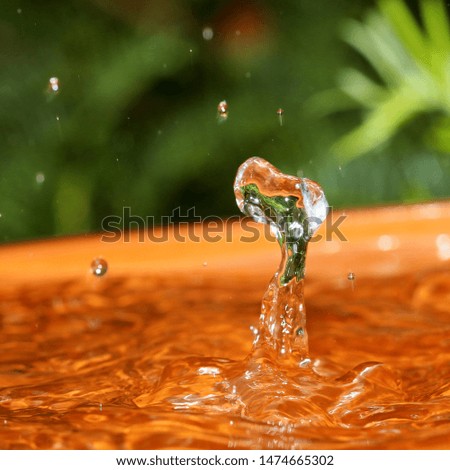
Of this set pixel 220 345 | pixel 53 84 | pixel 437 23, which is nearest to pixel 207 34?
pixel 53 84

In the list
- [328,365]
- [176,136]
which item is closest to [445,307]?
[328,365]

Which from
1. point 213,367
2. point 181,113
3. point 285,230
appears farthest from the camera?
point 181,113

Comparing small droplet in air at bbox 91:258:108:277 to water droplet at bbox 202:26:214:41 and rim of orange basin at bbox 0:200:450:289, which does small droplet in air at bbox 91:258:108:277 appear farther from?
water droplet at bbox 202:26:214:41

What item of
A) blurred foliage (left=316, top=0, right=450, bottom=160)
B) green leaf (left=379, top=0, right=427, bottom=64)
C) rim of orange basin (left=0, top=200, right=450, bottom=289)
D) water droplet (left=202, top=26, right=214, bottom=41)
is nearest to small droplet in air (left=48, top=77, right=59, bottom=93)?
water droplet (left=202, top=26, right=214, bottom=41)

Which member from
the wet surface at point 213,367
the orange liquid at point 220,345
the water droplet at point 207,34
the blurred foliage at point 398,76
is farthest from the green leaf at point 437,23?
the wet surface at point 213,367

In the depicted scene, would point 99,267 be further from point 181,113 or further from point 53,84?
point 181,113

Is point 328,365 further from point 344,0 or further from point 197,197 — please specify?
point 344,0
